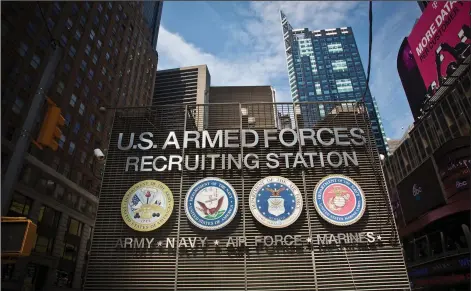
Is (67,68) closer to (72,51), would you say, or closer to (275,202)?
(72,51)

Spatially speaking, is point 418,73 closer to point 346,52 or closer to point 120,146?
point 120,146

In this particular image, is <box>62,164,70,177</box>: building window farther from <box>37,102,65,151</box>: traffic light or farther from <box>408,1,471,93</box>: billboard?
<box>408,1,471,93</box>: billboard

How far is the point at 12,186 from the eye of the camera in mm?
6270

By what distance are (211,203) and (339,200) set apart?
5286 millimetres

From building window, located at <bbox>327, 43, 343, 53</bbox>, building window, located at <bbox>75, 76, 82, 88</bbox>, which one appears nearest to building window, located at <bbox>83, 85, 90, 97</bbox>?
building window, located at <bbox>75, 76, 82, 88</bbox>

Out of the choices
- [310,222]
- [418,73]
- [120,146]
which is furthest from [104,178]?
[418,73]

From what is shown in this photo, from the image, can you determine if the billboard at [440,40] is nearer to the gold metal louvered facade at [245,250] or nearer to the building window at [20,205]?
the gold metal louvered facade at [245,250]

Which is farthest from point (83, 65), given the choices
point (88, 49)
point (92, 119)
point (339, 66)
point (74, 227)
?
point (339, 66)

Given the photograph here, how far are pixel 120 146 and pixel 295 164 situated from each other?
26.2 ft

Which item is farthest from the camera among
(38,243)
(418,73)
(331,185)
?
(418,73)

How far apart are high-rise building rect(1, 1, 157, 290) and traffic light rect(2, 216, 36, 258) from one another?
2380 centimetres

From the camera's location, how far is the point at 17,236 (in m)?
6.05

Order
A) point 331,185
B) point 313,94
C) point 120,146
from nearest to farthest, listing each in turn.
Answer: point 331,185 < point 120,146 < point 313,94

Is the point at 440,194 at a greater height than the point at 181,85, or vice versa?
the point at 181,85
